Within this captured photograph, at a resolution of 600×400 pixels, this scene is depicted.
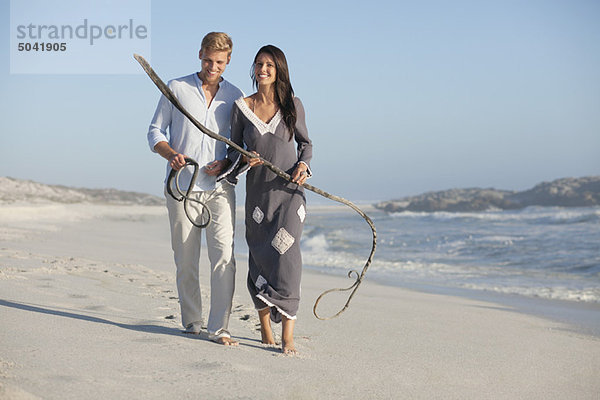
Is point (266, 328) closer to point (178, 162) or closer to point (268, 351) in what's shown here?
point (268, 351)

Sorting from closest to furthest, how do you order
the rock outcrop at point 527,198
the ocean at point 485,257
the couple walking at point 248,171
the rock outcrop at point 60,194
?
the couple walking at point 248,171, the ocean at point 485,257, the rock outcrop at point 527,198, the rock outcrop at point 60,194

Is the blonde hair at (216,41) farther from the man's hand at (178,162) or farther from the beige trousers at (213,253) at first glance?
the beige trousers at (213,253)

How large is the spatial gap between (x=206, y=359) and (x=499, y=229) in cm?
1255

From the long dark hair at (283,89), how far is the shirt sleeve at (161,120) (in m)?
0.49

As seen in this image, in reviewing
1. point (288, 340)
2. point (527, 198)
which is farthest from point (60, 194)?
point (288, 340)

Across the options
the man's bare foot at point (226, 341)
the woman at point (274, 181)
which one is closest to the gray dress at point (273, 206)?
the woman at point (274, 181)

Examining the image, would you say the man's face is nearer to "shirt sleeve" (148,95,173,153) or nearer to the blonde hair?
the blonde hair

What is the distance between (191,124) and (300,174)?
650mm

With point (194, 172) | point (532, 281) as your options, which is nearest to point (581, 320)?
point (532, 281)

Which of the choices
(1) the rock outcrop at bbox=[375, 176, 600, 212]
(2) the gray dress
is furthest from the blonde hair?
(1) the rock outcrop at bbox=[375, 176, 600, 212]

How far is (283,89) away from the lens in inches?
117

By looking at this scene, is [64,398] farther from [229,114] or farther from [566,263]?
[566,263]

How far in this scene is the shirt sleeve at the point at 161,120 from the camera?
304 cm

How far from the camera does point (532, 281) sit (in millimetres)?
7004
